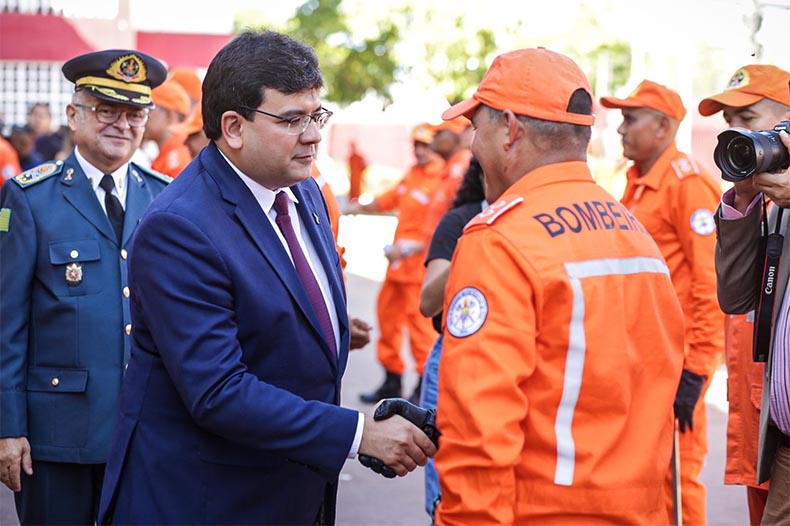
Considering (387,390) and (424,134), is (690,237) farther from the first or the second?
(424,134)

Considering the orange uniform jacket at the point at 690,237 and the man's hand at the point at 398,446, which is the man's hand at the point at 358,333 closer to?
the man's hand at the point at 398,446

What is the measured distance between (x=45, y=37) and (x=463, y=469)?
26.9 m

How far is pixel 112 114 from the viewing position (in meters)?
4.21

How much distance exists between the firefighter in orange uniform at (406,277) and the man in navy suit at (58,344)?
4.74 meters

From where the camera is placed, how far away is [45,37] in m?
26.8

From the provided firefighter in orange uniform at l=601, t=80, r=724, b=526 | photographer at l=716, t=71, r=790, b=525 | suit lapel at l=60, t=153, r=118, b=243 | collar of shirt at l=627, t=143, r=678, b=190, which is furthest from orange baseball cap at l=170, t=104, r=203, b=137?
photographer at l=716, t=71, r=790, b=525

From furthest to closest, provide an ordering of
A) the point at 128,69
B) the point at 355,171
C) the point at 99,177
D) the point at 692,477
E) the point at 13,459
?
the point at 355,171 → the point at 692,477 → the point at 128,69 → the point at 99,177 → the point at 13,459

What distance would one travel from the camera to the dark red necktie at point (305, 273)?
293 cm

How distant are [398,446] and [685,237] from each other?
3066 millimetres

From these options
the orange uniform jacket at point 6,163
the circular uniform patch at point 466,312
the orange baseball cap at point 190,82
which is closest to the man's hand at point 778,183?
the circular uniform patch at point 466,312

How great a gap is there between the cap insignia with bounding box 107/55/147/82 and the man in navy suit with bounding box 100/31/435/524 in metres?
1.49

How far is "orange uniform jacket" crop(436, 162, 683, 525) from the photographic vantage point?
7.95 ft

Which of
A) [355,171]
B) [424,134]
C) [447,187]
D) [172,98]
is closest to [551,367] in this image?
[447,187]

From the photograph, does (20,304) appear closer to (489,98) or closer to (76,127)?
(76,127)
